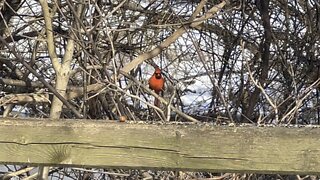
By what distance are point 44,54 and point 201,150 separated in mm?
3429

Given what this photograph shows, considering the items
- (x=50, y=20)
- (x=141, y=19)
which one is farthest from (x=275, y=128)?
(x=141, y=19)

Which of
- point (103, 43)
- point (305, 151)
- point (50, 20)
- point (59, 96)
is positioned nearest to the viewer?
point (305, 151)

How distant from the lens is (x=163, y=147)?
1.69 m

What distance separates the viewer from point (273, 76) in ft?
16.4

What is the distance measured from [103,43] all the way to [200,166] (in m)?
2.84

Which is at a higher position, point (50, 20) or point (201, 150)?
point (50, 20)

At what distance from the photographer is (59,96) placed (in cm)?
358

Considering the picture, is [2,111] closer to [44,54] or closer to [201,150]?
[44,54]

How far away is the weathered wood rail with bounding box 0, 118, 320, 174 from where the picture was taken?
169cm

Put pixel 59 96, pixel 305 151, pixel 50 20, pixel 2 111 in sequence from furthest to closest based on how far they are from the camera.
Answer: pixel 2 111 → pixel 50 20 → pixel 59 96 → pixel 305 151

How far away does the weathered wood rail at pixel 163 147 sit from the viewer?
5.53ft

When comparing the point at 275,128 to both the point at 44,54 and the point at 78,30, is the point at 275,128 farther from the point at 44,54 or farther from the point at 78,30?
the point at 44,54

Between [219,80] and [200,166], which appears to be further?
[219,80]

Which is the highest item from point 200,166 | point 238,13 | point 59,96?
point 238,13
